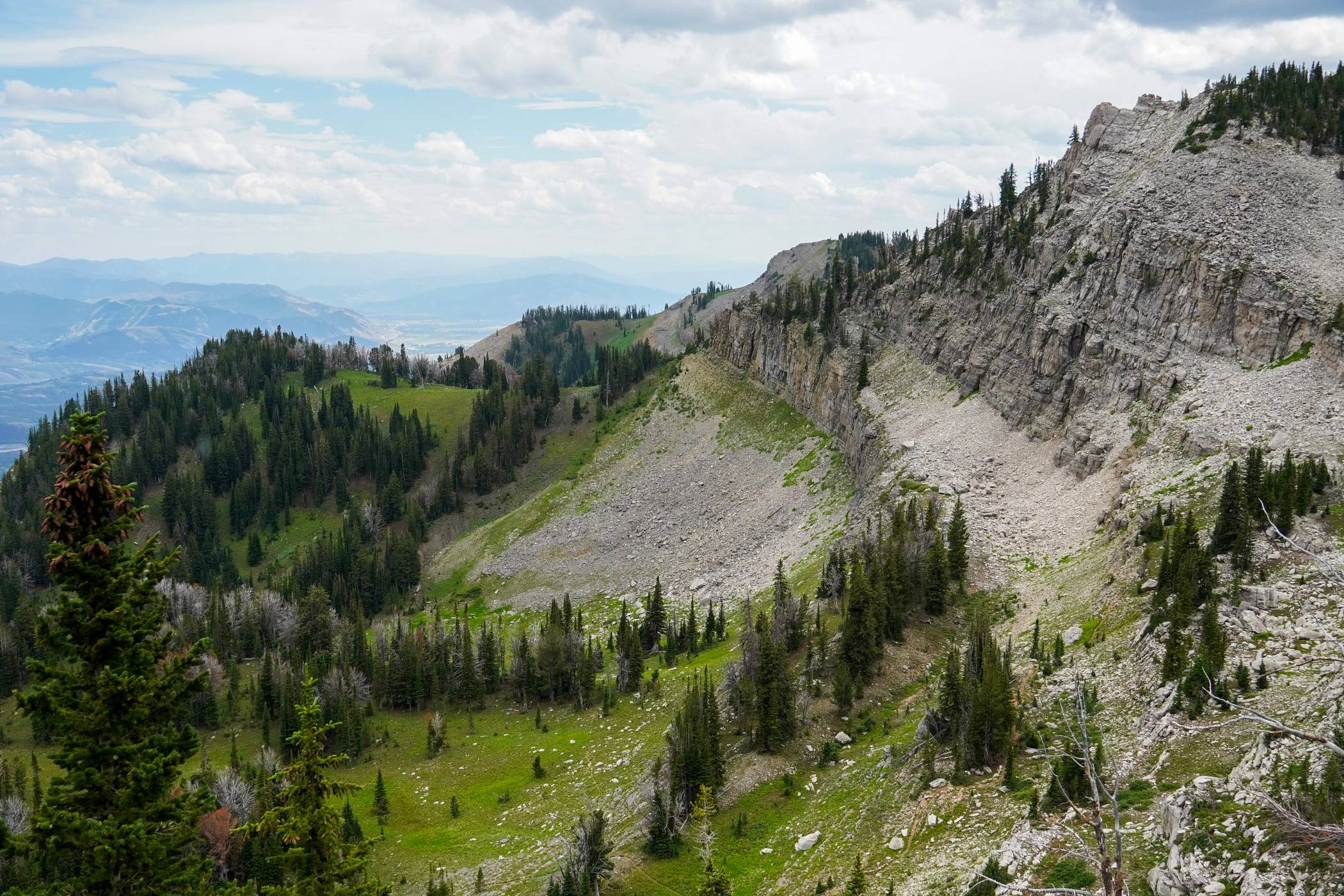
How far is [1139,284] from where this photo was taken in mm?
88562

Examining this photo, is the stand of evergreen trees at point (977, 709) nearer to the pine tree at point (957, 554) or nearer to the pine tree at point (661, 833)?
the pine tree at point (661, 833)

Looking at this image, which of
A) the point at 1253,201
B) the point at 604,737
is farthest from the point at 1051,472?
the point at 604,737

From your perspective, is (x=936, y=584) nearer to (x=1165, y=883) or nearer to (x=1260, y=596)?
(x=1260, y=596)

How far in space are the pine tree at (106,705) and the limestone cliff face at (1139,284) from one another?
7514 cm

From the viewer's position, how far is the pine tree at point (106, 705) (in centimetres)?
2061

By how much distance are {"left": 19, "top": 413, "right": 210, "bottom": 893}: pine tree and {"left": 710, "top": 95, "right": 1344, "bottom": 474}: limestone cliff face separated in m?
75.1

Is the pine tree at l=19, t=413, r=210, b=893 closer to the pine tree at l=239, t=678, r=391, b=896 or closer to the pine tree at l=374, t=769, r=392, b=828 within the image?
the pine tree at l=239, t=678, r=391, b=896

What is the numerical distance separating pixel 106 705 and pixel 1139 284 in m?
94.1

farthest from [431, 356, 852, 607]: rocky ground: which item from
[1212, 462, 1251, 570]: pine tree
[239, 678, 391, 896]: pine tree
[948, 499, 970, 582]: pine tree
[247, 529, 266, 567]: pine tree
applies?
[239, 678, 391, 896]: pine tree

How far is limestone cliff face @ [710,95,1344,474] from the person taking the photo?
78.6 metres

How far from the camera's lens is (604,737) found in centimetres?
7438

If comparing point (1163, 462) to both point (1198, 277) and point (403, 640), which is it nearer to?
point (1198, 277)

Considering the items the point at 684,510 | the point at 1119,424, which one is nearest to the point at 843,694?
the point at 1119,424

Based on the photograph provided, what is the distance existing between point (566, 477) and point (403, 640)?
53.9 metres
